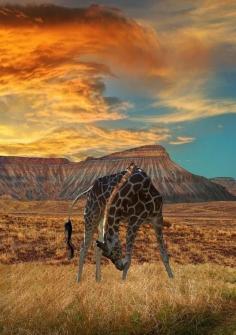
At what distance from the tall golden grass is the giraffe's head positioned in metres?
0.76

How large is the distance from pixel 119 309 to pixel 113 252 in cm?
120

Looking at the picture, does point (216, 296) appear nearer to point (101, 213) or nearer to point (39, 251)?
point (101, 213)

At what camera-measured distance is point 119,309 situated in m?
10.0

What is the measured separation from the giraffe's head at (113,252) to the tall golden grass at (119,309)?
76cm

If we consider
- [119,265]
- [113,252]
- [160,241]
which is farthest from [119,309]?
[160,241]

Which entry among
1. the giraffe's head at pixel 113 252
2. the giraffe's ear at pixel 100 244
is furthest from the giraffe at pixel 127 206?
the giraffe's ear at pixel 100 244

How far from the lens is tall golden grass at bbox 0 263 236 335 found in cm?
948

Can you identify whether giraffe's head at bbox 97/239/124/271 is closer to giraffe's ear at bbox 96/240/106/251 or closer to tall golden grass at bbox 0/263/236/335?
giraffe's ear at bbox 96/240/106/251

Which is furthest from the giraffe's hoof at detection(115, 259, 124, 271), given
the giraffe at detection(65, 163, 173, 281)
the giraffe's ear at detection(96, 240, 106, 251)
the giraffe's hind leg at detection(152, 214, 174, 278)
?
the giraffe's hind leg at detection(152, 214, 174, 278)

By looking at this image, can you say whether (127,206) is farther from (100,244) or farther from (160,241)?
(100,244)

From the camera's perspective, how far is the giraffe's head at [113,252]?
10.2 meters

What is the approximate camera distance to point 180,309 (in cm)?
1023

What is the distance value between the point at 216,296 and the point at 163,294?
1.13 metres

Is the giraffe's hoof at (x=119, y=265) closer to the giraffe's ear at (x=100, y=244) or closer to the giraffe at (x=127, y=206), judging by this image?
the giraffe's ear at (x=100, y=244)
